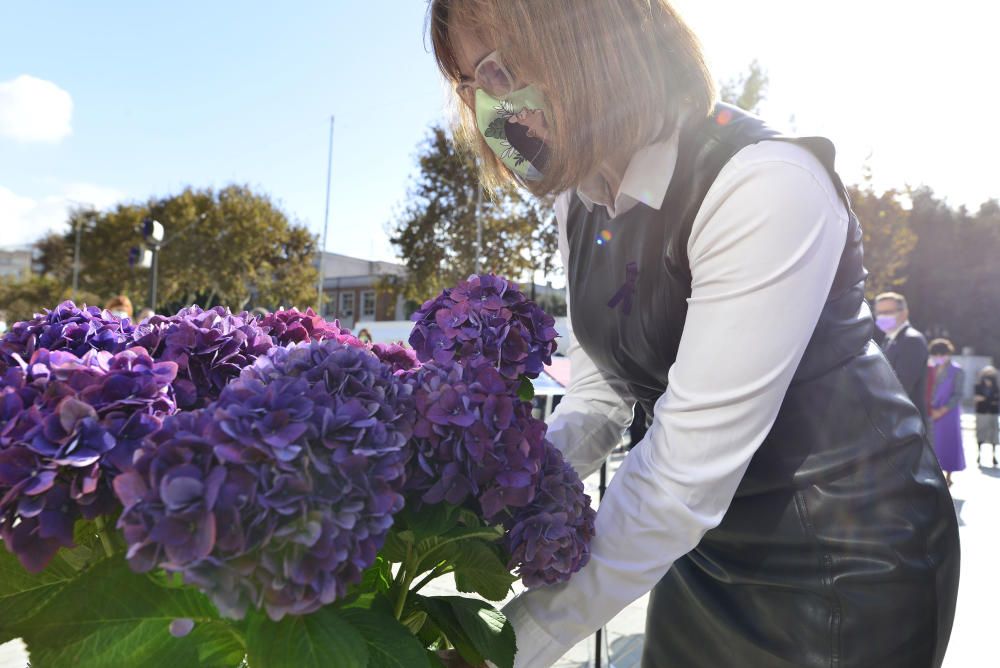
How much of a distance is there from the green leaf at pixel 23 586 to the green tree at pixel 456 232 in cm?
2526

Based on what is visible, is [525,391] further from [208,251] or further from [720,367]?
[208,251]

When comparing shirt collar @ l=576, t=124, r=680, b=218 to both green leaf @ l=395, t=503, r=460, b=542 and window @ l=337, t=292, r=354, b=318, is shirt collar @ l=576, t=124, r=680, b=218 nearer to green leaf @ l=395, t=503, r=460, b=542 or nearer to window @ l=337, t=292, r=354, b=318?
green leaf @ l=395, t=503, r=460, b=542

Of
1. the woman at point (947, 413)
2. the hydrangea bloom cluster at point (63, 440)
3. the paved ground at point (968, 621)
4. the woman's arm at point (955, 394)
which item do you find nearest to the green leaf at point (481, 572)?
the hydrangea bloom cluster at point (63, 440)

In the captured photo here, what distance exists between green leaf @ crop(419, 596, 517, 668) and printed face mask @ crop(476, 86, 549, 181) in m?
0.64

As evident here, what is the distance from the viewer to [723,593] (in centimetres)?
118

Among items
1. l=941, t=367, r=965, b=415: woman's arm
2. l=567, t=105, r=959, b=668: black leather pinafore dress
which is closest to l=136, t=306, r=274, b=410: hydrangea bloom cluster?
l=567, t=105, r=959, b=668: black leather pinafore dress

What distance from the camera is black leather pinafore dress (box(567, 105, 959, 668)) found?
108 centimetres

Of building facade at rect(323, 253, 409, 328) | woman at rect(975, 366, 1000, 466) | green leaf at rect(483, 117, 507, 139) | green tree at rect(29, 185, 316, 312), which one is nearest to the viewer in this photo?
green leaf at rect(483, 117, 507, 139)

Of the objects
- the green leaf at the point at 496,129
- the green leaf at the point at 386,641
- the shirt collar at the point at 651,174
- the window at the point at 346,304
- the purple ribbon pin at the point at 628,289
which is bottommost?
the window at the point at 346,304

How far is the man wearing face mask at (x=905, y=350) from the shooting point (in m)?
6.84

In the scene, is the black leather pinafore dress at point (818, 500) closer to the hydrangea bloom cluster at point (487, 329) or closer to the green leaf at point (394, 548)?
the hydrangea bloom cluster at point (487, 329)

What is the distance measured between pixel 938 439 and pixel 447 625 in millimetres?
9669

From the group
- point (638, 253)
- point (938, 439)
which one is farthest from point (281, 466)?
point (938, 439)

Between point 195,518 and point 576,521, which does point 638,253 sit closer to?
point 576,521
